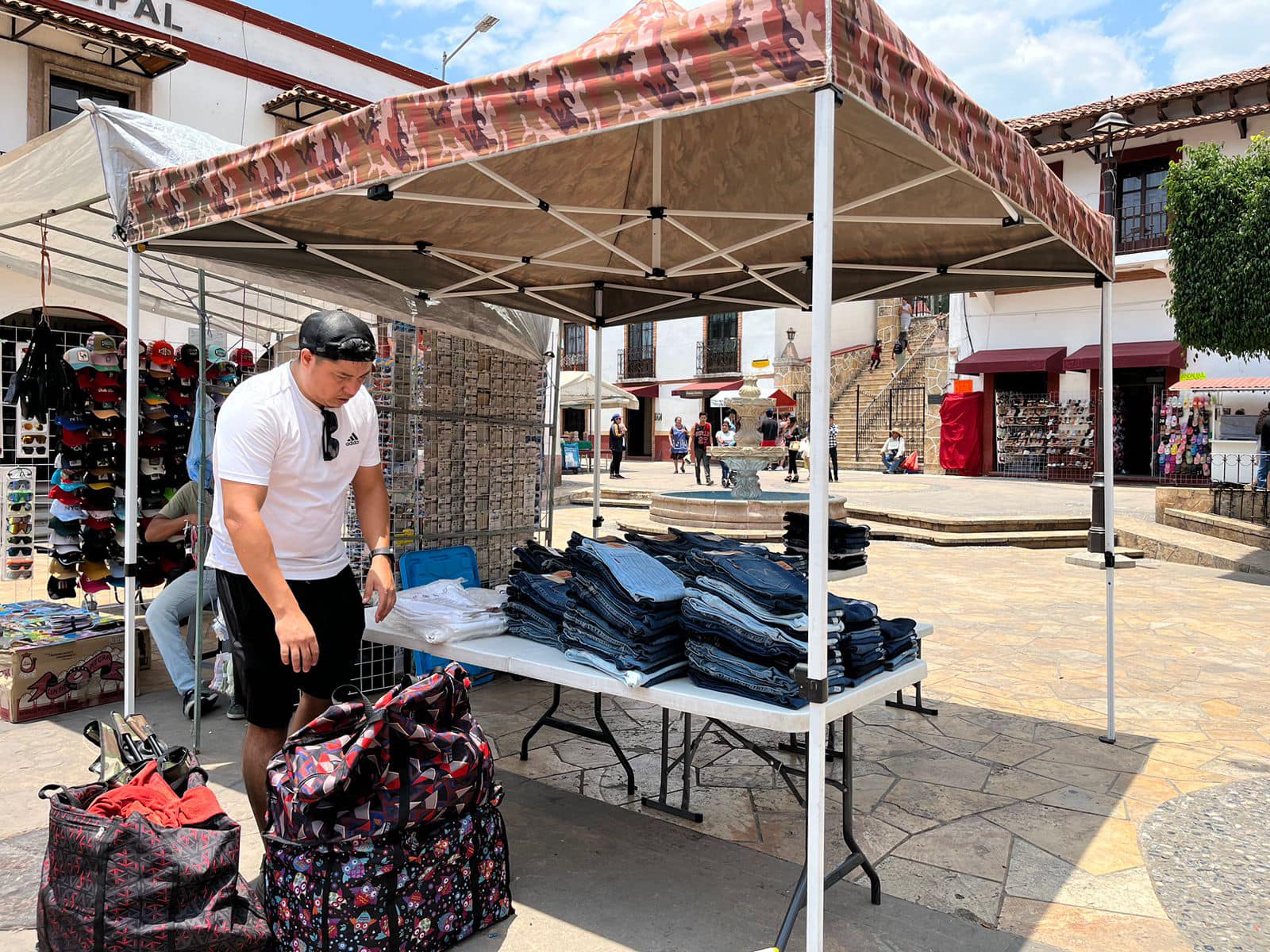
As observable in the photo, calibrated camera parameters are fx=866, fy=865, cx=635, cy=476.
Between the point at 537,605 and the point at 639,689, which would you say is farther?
the point at 537,605

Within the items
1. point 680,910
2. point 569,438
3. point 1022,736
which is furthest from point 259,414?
point 569,438

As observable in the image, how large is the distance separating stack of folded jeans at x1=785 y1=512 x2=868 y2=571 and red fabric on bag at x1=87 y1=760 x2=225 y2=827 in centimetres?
310

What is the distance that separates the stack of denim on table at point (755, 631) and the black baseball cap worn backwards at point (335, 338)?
1293mm

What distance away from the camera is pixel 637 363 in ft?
120

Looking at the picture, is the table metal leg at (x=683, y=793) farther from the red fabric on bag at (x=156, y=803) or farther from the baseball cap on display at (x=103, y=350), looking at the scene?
the baseball cap on display at (x=103, y=350)

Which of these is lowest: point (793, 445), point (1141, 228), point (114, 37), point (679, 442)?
point (793, 445)

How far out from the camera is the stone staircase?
28.9 m

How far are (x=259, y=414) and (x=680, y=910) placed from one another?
2.03 metres

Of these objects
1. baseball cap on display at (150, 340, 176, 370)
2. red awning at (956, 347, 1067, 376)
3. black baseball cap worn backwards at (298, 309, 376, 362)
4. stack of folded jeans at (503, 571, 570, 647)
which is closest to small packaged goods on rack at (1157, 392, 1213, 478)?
red awning at (956, 347, 1067, 376)

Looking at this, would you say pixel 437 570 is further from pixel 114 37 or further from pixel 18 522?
pixel 114 37

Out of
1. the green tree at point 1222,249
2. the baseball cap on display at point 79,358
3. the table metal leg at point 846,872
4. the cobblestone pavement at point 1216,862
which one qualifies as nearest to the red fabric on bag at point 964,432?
the green tree at point 1222,249

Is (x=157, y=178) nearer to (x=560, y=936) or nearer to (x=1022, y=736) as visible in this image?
(x=560, y=936)

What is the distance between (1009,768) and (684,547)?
76.8 inches

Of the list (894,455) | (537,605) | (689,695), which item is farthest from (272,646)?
(894,455)
